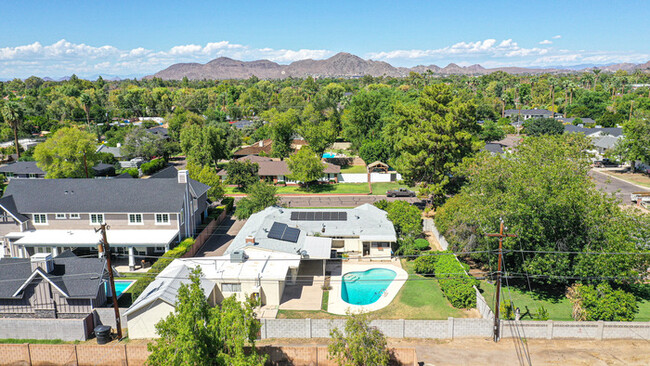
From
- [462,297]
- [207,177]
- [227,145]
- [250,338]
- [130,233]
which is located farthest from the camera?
[227,145]

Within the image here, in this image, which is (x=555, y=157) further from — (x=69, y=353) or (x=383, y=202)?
(x=69, y=353)

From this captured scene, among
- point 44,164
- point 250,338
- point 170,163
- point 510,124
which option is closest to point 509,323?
point 250,338

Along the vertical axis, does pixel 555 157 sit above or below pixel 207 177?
above

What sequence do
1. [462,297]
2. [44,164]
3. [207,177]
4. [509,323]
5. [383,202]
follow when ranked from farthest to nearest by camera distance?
1. [44,164]
2. [207,177]
3. [383,202]
4. [462,297]
5. [509,323]

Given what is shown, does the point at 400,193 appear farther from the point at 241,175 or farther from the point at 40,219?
the point at 40,219

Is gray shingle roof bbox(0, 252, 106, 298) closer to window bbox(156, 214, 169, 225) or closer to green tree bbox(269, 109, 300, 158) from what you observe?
window bbox(156, 214, 169, 225)

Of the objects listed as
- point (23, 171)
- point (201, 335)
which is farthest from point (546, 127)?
point (23, 171)

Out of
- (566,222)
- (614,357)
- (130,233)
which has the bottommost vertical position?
(614,357)
